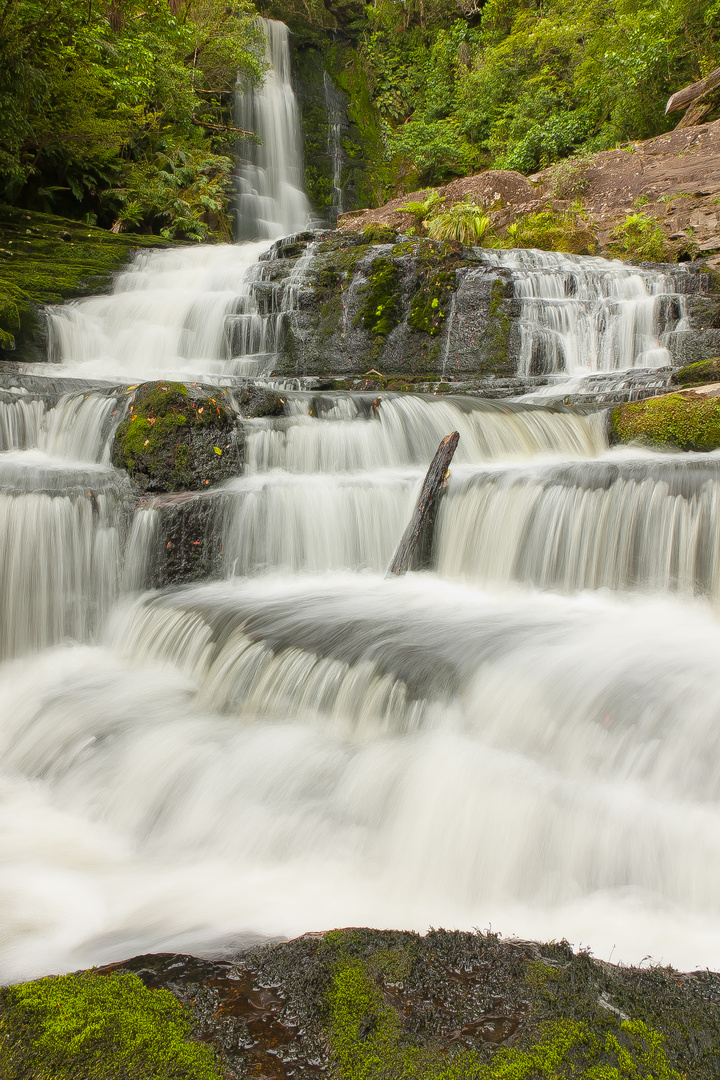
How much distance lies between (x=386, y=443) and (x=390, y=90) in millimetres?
24363

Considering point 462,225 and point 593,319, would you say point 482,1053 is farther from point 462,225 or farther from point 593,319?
point 462,225

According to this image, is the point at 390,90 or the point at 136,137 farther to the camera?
the point at 390,90

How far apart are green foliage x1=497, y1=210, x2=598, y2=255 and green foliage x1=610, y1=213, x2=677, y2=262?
503mm

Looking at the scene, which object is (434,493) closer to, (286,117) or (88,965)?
(88,965)

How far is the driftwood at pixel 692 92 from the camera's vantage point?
15.1 meters

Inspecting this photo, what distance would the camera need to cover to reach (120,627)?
5281mm

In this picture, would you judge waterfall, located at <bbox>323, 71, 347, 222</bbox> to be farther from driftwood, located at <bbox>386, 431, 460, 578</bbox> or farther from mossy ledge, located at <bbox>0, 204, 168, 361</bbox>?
driftwood, located at <bbox>386, 431, 460, 578</bbox>

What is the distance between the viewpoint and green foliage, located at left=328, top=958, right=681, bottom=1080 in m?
1.39

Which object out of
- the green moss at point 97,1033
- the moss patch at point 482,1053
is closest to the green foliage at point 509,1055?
the moss patch at point 482,1053

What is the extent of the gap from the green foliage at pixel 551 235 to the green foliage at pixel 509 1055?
566 inches

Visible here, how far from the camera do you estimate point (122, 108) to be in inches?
555

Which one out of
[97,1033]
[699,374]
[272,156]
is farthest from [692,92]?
[97,1033]

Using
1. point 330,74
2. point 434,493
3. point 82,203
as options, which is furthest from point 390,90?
point 434,493

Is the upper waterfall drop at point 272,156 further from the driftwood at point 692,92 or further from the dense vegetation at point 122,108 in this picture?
the driftwood at point 692,92
